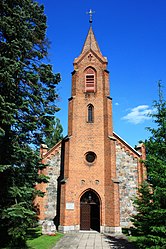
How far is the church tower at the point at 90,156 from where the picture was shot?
18.7 metres

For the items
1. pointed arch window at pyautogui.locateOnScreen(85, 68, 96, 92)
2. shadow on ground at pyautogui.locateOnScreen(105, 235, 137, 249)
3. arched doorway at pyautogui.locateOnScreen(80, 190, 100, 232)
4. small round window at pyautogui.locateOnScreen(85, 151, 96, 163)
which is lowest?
shadow on ground at pyautogui.locateOnScreen(105, 235, 137, 249)

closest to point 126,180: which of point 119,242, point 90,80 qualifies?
point 119,242

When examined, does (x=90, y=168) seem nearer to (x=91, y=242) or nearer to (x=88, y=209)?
(x=88, y=209)

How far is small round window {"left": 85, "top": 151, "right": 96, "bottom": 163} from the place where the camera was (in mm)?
20408

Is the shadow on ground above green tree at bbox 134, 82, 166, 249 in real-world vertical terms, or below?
below

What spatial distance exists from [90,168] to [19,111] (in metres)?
9.28

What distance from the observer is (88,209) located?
1955 centimetres

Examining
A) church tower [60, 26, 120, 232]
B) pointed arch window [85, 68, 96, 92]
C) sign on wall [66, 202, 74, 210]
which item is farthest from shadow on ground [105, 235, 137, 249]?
pointed arch window [85, 68, 96, 92]

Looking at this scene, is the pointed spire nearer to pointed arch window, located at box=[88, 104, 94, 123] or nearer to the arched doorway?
pointed arch window, located at box=[88, 104, 94, 123]

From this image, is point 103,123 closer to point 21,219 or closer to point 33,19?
point 33,19

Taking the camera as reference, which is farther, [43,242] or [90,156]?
[90,156]

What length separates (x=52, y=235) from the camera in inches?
666

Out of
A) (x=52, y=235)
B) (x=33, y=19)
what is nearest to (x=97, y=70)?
(x=33, y=19)

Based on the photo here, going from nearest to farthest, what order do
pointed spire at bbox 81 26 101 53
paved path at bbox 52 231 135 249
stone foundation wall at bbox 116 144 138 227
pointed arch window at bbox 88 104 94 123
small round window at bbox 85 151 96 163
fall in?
paved path at bbox 52 231 135 249
stone foundation wall at bbox 116 144 138 227
small round window at bbox 85 151 96 163
pointed arch window at bbox 88 104 94 123
pointed spire at bbox 81 26 101 53
